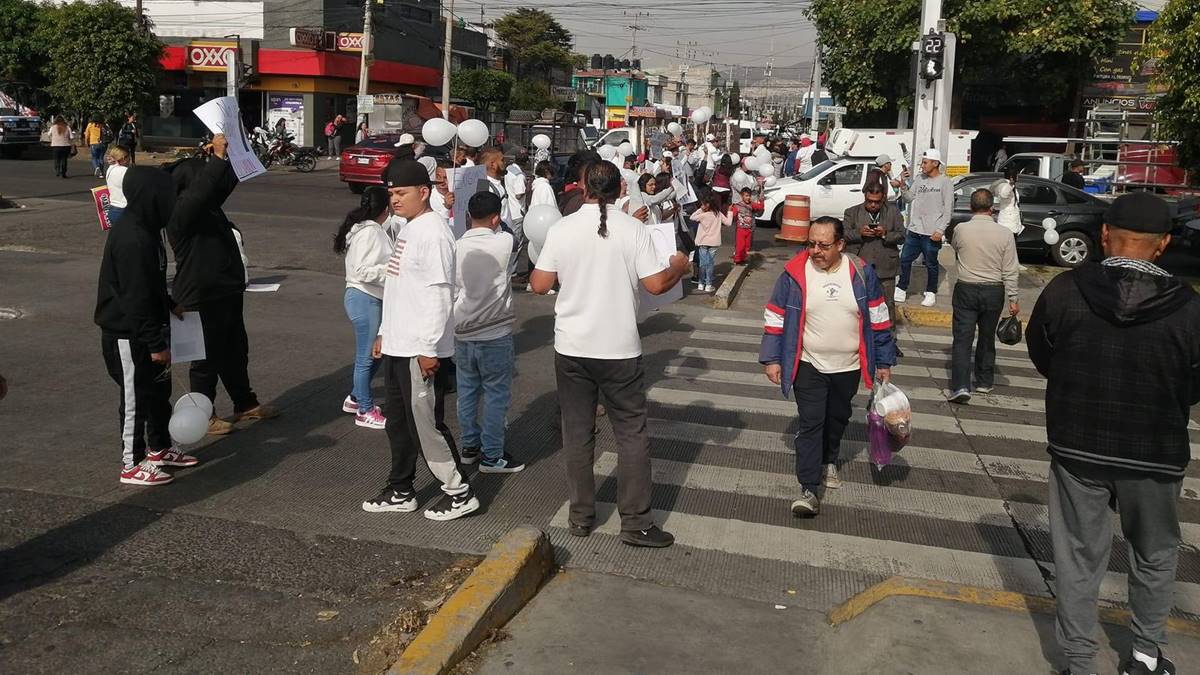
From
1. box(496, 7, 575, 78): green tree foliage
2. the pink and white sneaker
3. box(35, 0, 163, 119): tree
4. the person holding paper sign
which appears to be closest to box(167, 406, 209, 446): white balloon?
the pink and white sneaker

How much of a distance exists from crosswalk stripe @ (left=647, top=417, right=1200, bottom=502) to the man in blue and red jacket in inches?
45.2

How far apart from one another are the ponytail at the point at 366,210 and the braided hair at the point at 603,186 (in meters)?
2.37

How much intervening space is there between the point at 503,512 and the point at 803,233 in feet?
45.2

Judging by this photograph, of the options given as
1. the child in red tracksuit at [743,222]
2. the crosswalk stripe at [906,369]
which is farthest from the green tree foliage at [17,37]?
the crosswalk stripe at [906,369]

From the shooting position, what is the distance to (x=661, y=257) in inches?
201

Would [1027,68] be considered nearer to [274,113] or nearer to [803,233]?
[803,233]

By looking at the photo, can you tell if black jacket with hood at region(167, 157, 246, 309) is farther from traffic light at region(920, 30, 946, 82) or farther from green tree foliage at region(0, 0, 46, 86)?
green tree foliage at region(0, 0, 46, 86)

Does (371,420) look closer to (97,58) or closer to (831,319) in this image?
(831,319)

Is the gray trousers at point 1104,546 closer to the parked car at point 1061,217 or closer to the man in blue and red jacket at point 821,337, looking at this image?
the man in blue and red jacket at point 821,337

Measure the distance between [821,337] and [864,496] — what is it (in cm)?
111

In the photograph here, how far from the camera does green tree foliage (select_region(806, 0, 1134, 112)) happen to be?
100ft

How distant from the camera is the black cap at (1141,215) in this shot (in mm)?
3672

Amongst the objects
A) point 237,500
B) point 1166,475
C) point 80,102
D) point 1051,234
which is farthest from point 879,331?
point 80,102

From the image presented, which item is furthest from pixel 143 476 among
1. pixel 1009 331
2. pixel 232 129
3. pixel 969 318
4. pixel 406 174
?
pixel 969 318
